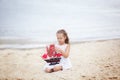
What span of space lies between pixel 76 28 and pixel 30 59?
1.68 metres

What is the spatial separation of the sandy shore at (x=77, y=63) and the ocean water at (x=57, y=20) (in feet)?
1.47

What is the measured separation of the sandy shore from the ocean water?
0.45 metres

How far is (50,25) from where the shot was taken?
15.1ft

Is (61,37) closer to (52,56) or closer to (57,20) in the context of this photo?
(52,56)

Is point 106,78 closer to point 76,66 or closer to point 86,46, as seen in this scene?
point 76,66

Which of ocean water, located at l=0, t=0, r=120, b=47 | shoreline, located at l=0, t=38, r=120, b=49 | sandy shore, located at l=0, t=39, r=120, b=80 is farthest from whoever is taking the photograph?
ocean water, located at l=0, t=0, r=120, b=47

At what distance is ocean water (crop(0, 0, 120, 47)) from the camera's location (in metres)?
3.94

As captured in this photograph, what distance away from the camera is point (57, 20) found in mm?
4734

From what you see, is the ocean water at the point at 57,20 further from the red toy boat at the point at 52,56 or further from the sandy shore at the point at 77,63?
the red toy boat at the point at 52,56

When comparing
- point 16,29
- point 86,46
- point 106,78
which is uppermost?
point 16,29

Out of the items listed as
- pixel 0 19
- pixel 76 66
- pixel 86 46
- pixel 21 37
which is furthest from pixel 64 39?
pixel 0 19

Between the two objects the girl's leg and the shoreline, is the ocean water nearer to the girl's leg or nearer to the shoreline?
the shoreline

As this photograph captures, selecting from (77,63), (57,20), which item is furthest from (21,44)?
(57,20)

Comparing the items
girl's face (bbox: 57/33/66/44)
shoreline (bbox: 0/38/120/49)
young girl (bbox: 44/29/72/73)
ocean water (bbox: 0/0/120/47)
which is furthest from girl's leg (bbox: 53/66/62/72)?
ocean water (bbox: 0/0/120/47)
